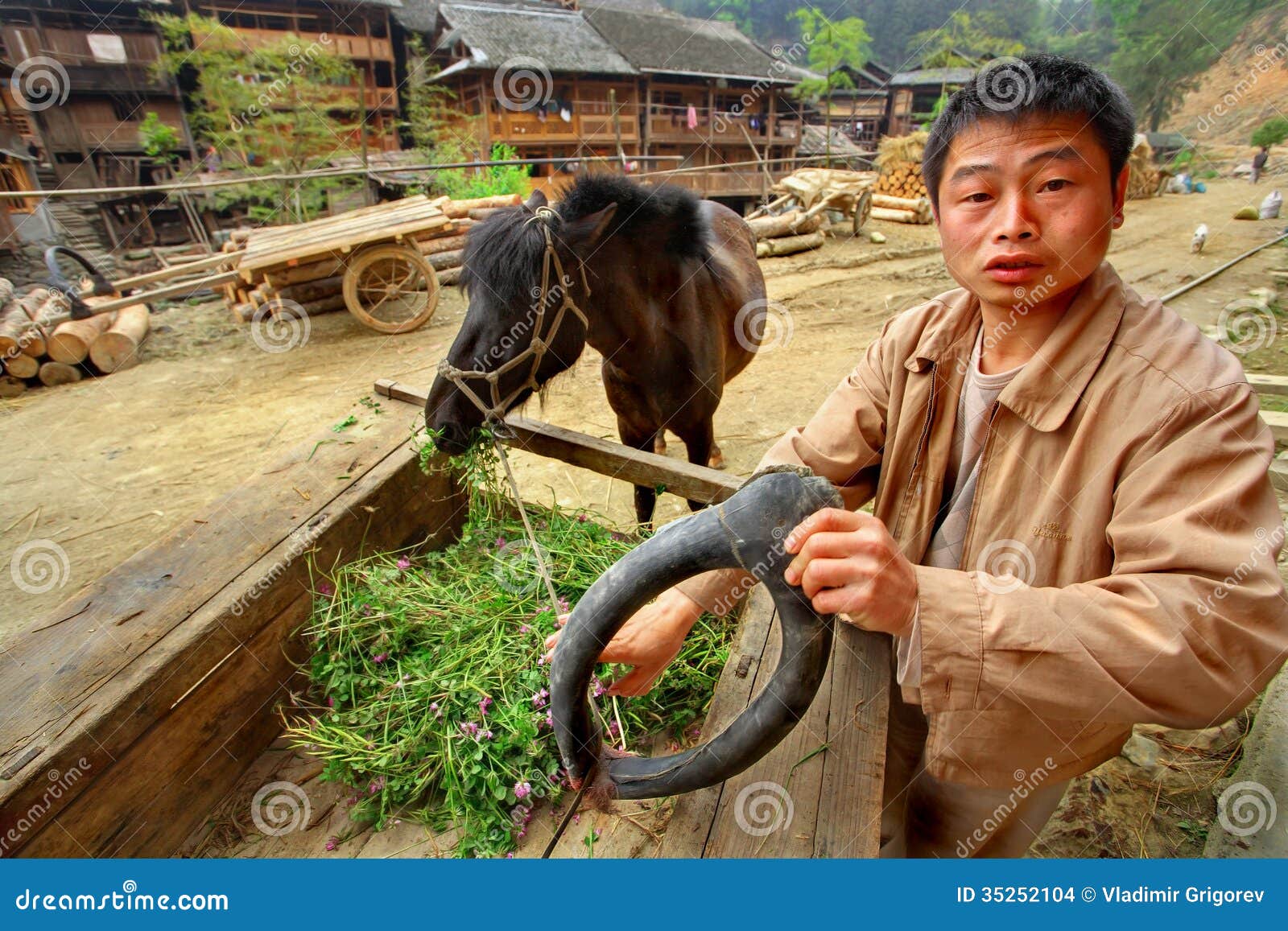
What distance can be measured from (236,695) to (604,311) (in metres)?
2.10

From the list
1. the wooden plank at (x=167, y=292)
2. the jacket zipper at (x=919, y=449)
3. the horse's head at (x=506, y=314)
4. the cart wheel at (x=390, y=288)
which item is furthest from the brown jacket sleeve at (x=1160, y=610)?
the wooden plank at (x=167, y=292)

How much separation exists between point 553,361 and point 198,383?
7328 mm

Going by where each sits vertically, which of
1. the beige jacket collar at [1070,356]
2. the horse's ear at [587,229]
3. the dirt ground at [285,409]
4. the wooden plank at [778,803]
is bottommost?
the dirt ground at [285,409]

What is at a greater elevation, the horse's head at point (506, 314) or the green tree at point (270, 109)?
the green tree at point (270, 109)

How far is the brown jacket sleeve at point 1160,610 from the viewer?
966mm

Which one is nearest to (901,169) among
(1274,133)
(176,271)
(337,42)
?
(176,271)

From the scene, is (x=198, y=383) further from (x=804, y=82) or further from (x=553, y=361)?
(x=804, y=82)

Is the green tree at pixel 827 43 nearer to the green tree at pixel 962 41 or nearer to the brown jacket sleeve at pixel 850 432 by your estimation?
the green tree at pixel 962 41

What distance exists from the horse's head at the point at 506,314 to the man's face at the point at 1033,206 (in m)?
1.72

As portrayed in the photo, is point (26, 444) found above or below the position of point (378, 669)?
below

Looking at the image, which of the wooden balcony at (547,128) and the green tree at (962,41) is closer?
the wooden balcony at (547,128)

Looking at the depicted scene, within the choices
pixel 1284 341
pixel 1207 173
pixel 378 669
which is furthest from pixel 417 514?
pixel 1207 173

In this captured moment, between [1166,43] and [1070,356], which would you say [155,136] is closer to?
[1070,356]

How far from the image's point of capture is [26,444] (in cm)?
646
